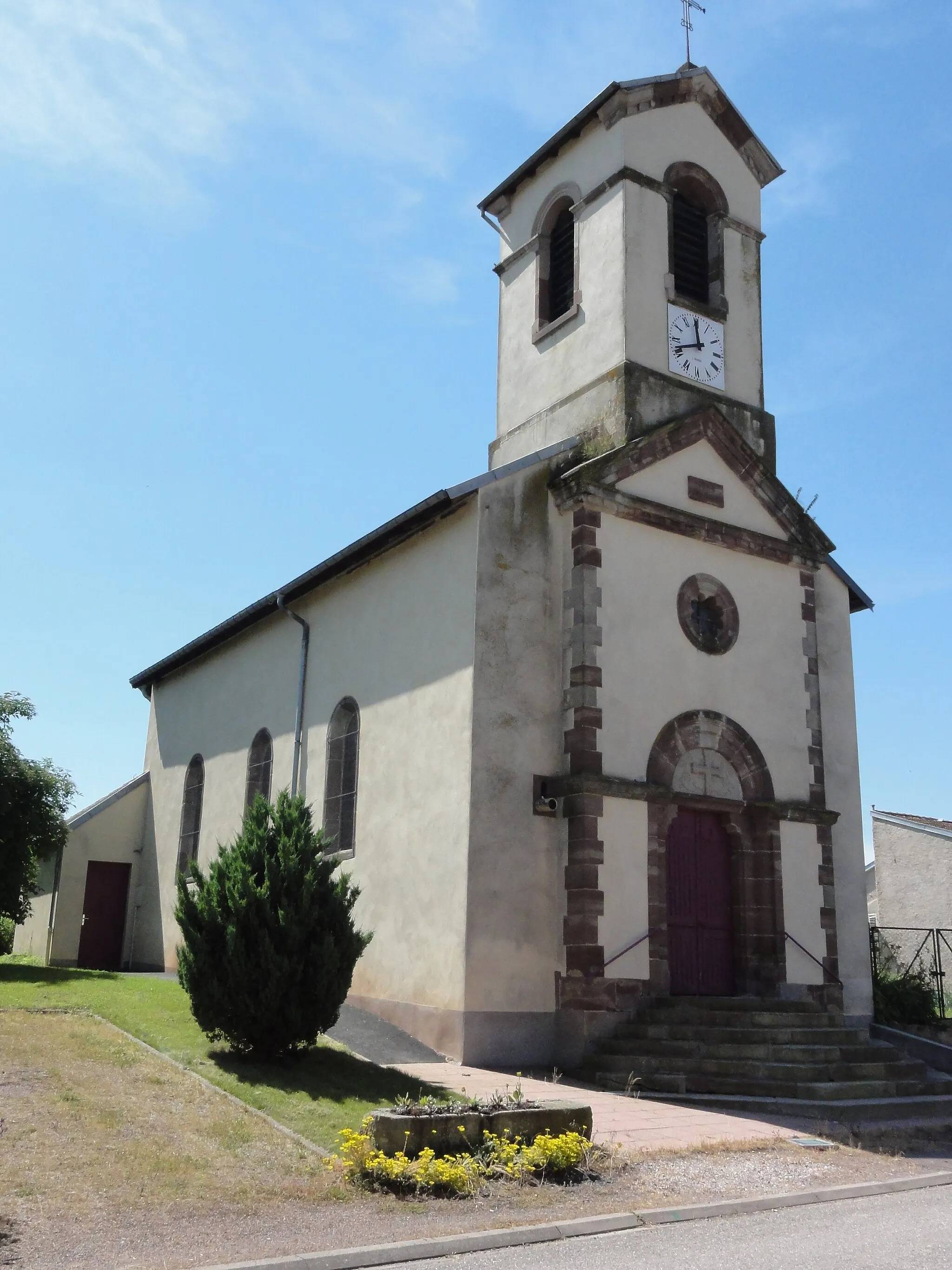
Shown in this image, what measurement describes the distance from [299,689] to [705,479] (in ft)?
22.4

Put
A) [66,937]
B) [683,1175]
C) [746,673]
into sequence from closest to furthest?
[683,1175] < [746,673] < [66,937]

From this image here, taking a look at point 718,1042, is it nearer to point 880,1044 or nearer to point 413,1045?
point 880,1044

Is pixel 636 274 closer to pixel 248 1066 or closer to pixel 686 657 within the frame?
pixel 686 657

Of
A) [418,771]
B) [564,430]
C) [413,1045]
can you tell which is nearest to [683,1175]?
[413,1045]

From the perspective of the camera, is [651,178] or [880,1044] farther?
[651,178]

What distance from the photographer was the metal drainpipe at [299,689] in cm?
1725

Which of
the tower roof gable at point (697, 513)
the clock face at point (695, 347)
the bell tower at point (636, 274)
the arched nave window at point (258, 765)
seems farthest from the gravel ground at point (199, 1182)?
the clock face at point (695, 347)

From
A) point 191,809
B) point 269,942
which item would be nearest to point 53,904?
point 191,809

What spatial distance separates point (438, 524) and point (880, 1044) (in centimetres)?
804

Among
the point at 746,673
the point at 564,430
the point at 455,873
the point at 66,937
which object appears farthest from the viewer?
the point at 66,937

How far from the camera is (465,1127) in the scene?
7809 mm

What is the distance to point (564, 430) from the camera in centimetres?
1650

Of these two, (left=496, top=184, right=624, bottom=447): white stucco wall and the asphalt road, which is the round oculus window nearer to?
(left=496, top=184, right=624, bottom=447): white stucco wall

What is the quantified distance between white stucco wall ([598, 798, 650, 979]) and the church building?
34mm
